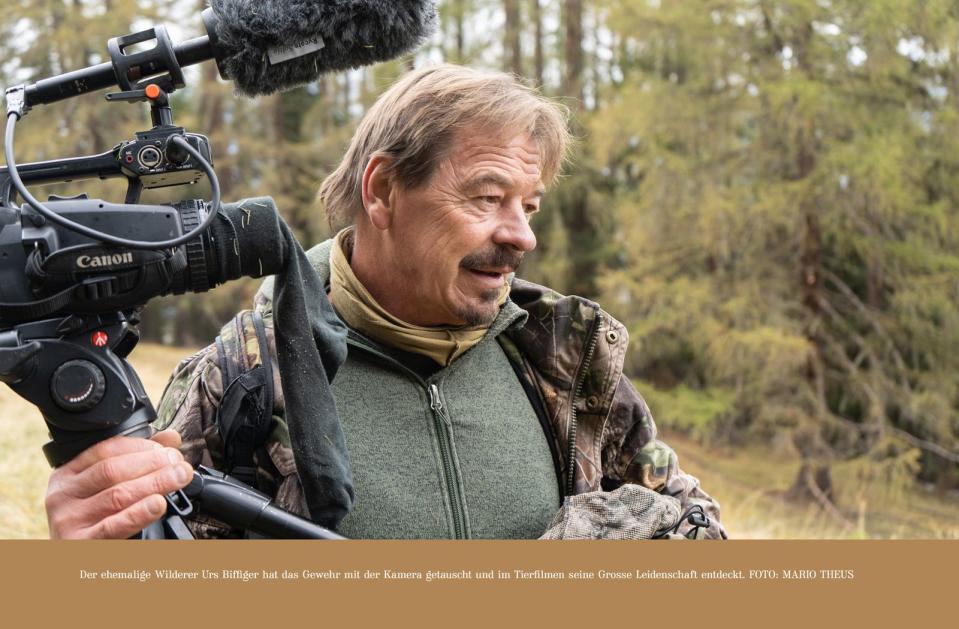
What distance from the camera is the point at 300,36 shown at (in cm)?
153

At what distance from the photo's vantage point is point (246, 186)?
1747 cm

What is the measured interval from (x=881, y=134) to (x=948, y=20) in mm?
1525

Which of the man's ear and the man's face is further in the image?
the man's ear

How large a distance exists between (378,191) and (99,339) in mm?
1104

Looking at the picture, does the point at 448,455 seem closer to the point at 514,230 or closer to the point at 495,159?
the point at 514,230

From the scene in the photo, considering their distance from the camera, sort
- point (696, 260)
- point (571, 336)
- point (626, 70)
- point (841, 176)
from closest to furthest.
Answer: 1. point (571, 336)
2. point (841, 176)
3. point (696, 260)
4. point (626, 70)

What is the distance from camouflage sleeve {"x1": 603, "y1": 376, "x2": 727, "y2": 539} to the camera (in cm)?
227

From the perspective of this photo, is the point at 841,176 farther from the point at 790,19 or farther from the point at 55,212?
the point at 55,212

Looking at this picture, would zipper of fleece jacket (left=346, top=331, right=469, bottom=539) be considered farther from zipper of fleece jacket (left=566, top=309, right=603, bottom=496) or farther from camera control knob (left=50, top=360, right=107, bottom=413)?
camera control knob (left=50, top=360, right=107, bottom=413)

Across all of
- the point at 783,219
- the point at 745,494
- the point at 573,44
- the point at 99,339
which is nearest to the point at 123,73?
the point at 99,339

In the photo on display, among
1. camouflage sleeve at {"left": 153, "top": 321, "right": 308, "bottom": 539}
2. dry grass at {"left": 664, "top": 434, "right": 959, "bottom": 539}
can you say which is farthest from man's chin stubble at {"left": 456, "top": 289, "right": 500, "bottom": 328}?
dry grass at {"left": 664, "top": 434, "right": 959, "bottom": 539}

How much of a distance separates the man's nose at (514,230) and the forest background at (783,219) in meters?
8.54

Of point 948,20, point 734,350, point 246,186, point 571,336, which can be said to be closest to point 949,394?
point 734,350

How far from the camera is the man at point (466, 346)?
6.97 feet
